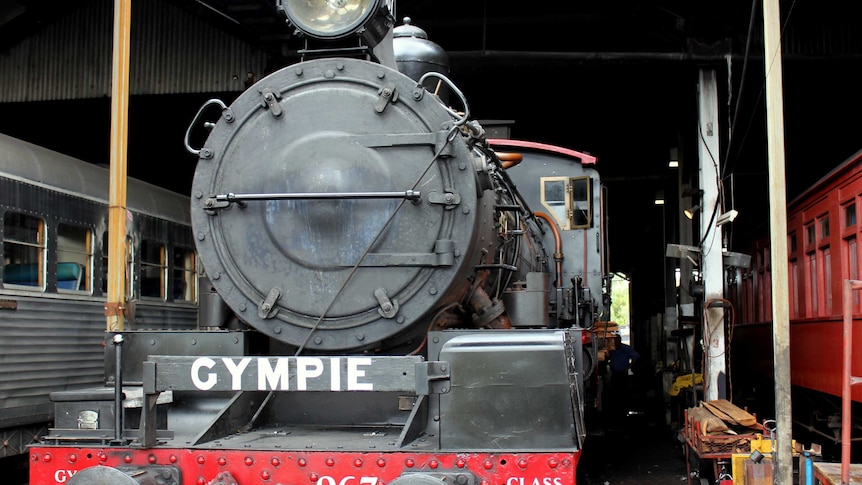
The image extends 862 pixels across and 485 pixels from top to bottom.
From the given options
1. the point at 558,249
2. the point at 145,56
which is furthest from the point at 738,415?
the point at 145,56

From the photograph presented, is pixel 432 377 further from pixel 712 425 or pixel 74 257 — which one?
pixel 74 257

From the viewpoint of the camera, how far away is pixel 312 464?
331 cm

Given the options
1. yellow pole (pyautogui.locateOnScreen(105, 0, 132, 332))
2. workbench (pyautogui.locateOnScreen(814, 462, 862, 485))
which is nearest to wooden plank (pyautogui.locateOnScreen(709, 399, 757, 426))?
workbench (pyautogui.locateOnScreen(814, 462, 862, 485))

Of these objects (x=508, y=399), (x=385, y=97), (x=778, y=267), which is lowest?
(x=508, y=399)

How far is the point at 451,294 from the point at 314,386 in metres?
0.85

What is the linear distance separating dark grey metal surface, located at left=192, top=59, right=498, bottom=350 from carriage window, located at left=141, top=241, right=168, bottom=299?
204 inches

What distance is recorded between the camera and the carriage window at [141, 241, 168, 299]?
8.96 meters

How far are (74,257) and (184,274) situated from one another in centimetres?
199

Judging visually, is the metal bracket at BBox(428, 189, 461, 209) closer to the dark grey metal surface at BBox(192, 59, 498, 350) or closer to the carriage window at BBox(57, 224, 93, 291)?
the dark grey metal surface at BBox(192, 59, 498, 350)

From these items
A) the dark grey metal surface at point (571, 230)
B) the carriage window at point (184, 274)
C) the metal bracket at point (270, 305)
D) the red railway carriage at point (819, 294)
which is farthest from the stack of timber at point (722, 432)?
the carriage window at point (184, 274)

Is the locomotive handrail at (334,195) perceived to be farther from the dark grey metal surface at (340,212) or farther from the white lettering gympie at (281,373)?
the white lettering gympie at (281,373)

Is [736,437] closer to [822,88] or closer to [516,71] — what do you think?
Result: [516,71]

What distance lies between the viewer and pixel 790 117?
44.0 feet

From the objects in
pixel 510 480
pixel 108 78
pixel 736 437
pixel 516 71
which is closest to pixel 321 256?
pixel 510 480
